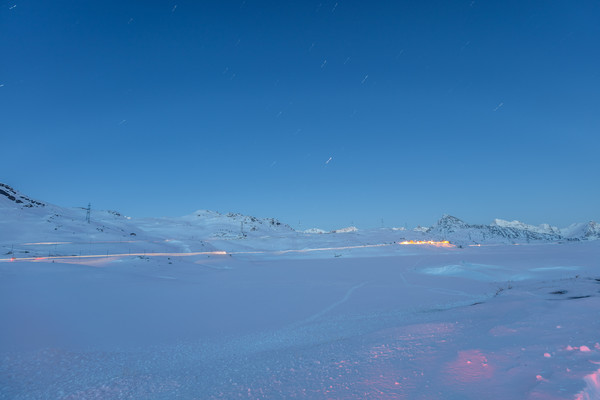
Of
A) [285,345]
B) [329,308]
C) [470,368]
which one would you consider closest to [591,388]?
[470,368]

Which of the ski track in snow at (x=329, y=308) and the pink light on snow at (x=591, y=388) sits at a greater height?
the pink light on snow at (x=591, y=388)

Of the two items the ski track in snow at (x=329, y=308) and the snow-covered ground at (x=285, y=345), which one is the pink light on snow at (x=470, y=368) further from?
the ski track in snow at (x=329, y=308)

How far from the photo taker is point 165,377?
5746mm

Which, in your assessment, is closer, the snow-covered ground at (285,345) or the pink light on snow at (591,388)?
the pink light on snow at (591,388)

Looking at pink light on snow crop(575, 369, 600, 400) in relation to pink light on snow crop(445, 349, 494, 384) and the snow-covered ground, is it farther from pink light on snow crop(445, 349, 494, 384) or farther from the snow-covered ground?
pink light on snow crop(445, 349, 494, 384)

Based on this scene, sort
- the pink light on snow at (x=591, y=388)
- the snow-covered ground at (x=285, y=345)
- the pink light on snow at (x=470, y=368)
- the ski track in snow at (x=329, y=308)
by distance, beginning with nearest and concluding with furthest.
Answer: the pink light on snow at (x=591, y=388), the pink light on snow at (x=470, y=368), the snow-covered ground at (x=285, y=345), the ski track in snow at (x=329, y=308)

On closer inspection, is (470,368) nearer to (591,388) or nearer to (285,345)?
(591,388)

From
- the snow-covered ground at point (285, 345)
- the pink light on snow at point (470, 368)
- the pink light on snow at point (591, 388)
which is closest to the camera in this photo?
the pink light on snow at point (591, 388)

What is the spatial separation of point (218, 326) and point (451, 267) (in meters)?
24.3

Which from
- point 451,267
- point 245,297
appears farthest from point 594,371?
point 451,267

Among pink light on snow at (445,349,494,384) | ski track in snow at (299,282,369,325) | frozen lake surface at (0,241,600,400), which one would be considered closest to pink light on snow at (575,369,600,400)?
frozen lake surface at (0,241,600,400)

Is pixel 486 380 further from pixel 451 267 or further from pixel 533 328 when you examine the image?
pixel 451 267

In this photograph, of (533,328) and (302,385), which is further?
(533,328)

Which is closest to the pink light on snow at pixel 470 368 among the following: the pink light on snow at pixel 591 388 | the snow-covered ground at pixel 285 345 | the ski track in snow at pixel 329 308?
the snow-covered ground at pixel 285 345
